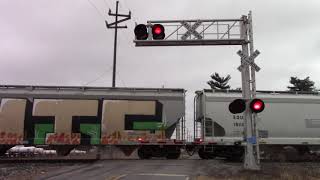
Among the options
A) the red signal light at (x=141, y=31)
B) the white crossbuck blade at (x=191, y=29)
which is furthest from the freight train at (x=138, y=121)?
the red signal light at (x=141, y=31)

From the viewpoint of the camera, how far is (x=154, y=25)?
50.4 ft

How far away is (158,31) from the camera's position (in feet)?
50.2

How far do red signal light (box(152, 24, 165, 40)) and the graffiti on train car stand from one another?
417 inches

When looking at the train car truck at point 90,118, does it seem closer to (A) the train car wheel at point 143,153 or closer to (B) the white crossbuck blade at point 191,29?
(A) the train car wheel at point 143,153

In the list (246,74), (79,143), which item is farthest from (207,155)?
(246,74)

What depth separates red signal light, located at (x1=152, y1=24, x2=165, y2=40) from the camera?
50.1ft

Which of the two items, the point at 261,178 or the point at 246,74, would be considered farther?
the point at 246,74

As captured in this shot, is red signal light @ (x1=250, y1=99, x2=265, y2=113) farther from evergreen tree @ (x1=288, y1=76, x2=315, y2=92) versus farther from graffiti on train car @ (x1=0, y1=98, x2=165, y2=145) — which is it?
evergreen tree @ (x1=288, y1=76, x2=315, y2=92)

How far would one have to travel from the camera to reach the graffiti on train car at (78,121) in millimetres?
25203

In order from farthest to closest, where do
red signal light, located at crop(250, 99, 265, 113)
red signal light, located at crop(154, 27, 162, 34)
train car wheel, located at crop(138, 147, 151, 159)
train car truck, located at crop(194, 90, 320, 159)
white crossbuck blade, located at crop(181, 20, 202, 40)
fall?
train car wheel, located at crop(138, 147, 151, 159)
train car truck, located at crop(194, 90, 320, 159)
white crossbuck blade, located at crop(181, 20, 202, 40)
red signal light, located at crop(154, 27, 162, 34)
red signal light, located at crop(250, 99, 265, 113)

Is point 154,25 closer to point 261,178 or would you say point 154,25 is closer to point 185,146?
point 261,178

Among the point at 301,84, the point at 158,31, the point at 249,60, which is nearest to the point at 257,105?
the point at 249,60

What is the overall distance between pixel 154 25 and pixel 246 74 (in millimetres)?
4318

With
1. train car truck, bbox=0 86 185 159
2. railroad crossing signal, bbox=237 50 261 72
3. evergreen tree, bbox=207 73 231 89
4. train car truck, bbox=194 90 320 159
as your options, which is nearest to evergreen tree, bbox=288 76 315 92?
evergreen tree, bbox=207 73 231 89
